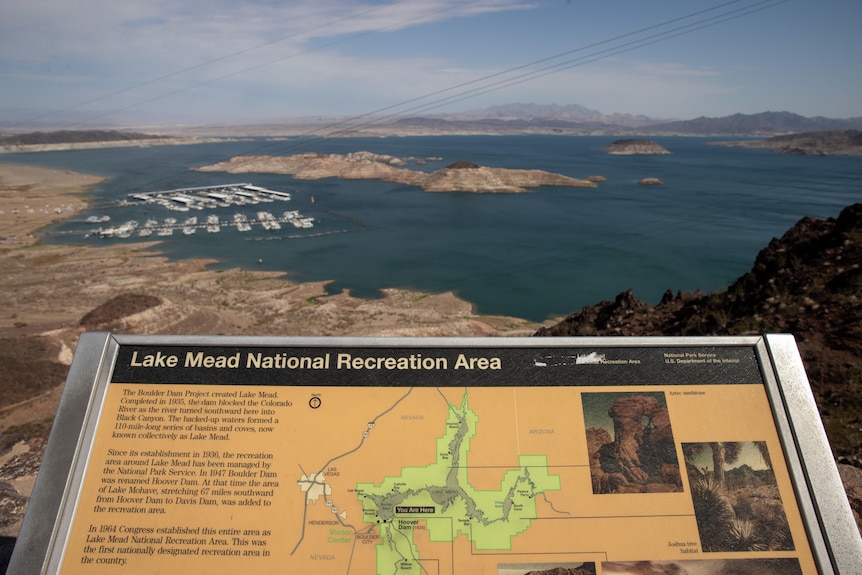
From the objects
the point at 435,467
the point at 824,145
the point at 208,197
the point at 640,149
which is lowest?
the point at 435,467

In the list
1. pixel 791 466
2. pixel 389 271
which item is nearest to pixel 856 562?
pixel 791 466

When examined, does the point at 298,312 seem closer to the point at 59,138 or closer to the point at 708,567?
the point at 708,567

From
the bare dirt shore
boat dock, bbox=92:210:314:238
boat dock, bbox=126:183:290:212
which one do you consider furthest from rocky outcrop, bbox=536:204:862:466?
boat dock, bbox=126:183:290:212

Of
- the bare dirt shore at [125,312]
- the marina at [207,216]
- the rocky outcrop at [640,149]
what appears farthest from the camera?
the rocky outcrop at [640,149]

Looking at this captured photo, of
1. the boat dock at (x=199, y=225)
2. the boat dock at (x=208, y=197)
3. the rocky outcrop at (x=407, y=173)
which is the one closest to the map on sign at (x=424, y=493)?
the boat dock at (x=199, y=225)

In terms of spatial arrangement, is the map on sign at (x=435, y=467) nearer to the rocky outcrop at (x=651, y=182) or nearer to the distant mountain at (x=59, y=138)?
the rocky outcrop at (x=651, y=182)

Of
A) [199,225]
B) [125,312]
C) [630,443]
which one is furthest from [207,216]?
[630,443]

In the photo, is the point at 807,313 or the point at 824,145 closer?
the point at 807,313
